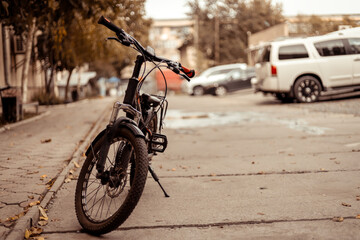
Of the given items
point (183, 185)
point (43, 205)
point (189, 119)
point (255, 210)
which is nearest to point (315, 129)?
point (189, 119)

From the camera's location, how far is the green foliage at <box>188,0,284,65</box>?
5222 cm

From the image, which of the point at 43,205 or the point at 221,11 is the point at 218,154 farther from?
the point at 221,11

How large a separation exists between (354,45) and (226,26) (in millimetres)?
40438

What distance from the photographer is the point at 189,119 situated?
14312 millimetres

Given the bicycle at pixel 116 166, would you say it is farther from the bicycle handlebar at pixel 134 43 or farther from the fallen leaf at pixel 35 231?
the fallen leaf at pixel 35 231

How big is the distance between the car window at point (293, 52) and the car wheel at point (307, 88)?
0.79 metres

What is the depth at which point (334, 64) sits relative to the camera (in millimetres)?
16797

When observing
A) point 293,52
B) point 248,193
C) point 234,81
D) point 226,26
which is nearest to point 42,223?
point 248,193

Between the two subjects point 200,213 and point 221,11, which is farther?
point 221,11

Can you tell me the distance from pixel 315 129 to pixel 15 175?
6.43 meters

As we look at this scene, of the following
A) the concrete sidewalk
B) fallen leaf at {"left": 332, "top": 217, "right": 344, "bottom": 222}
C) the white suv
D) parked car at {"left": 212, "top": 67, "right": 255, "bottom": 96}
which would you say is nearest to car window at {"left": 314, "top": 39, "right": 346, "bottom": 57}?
the white suv

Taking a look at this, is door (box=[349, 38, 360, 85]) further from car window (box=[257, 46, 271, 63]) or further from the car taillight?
car window (box=[257, 46, 271, 63])

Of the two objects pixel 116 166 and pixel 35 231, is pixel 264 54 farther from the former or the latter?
pixel 35 231

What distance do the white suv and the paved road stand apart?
6.87 meters
